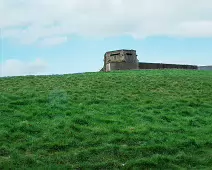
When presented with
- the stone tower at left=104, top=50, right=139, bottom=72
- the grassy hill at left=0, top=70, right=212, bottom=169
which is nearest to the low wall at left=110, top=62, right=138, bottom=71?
the stone tower at left=104, top=50, right=139, bottom=72

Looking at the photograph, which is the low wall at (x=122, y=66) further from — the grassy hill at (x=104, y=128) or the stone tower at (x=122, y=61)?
the grassy hill at (x=104, y=128)

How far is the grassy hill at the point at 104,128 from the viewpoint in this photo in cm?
938

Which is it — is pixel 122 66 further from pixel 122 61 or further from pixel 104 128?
pixel 104 128

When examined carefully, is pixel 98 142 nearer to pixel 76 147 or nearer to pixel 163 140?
pixel 76 147

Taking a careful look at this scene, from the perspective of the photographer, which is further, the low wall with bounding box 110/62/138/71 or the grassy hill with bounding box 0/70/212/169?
the low wall with bounding box 110/62/138/71

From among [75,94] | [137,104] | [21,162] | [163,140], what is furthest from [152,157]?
[75,94]

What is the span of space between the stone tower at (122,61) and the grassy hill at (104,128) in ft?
58.8

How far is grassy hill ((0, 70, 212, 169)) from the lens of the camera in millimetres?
9375

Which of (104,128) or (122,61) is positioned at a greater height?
(122,61)

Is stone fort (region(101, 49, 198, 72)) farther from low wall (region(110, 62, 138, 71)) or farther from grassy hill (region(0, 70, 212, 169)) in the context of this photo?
grassy hill (region(0, 70, 212, 169))

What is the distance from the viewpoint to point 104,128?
476 inches

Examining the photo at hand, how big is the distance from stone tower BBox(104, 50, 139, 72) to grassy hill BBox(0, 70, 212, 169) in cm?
1793

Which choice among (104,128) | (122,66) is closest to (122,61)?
(122,66)

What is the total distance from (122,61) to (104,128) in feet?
89.6
